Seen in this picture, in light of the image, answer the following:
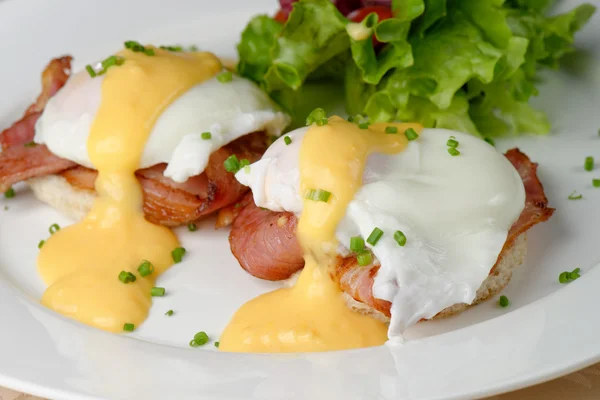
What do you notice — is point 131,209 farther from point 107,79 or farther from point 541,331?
point 541,331

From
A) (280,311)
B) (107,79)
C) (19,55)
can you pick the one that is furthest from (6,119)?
(280,311)

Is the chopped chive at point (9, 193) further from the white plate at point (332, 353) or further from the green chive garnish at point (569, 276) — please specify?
the green chive garnish at point (569, 276)

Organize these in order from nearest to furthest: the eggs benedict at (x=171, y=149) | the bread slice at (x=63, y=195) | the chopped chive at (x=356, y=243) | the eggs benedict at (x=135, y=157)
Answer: the chopped chive at (x=356, y=243) < the eggs benedict at (x=135, y=157) < the eggs benedict at (x=171, y=149) < the bread slice at (x=63, y=195)

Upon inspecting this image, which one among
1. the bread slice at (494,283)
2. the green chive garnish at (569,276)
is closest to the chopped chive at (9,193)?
the bread slice at (494,283)

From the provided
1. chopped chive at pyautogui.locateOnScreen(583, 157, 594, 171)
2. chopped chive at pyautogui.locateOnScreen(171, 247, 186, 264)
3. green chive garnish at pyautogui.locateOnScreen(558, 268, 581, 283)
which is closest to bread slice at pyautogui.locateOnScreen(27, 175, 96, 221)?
chopped chive at pyautogui.locateOnScreen(171, 247, 186, 264)

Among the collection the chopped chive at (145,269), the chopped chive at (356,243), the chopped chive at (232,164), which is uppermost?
the chopped chive at (232,164)
